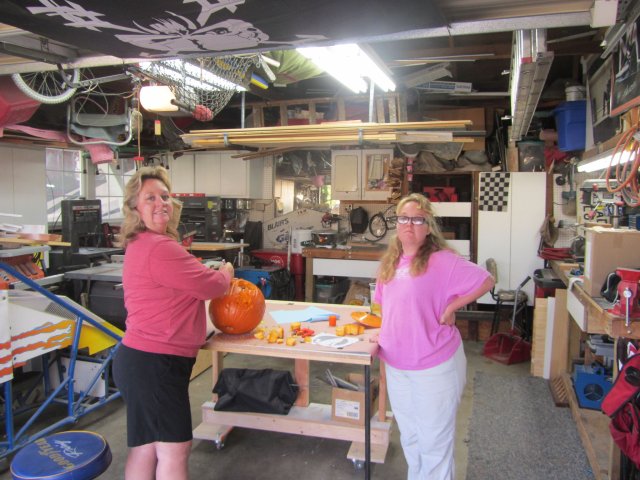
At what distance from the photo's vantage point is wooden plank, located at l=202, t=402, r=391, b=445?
3363 mm

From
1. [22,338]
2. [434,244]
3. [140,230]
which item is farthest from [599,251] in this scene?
[22,338]

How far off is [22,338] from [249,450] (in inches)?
68.1

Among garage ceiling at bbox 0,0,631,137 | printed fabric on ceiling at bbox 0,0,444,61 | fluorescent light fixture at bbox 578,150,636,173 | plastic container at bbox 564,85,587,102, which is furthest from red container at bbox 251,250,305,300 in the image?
printed fabric on ceiling at bbox 0,0,444,61

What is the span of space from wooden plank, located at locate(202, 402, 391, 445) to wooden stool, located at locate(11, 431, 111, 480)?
1.33 metres

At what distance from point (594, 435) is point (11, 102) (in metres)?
4.82

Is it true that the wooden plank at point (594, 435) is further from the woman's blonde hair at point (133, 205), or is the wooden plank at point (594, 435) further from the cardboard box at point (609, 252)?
the woman's blonde hair at point (133, 205)

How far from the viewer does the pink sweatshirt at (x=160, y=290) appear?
7.64 ft

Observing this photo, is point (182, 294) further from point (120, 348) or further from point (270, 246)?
point (270, 246)

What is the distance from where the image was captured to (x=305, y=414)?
3.56 metres

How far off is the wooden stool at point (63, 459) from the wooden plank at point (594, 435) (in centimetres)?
272

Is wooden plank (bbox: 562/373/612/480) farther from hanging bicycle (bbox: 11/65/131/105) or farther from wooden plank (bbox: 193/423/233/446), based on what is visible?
hanging bicycle (bbox: 11/65/131/105)

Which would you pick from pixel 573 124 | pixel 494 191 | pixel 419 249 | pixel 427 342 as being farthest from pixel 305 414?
pixel 573 124

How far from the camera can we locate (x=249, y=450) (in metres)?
3.61

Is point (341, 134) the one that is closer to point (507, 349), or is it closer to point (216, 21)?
point (216, 21)
